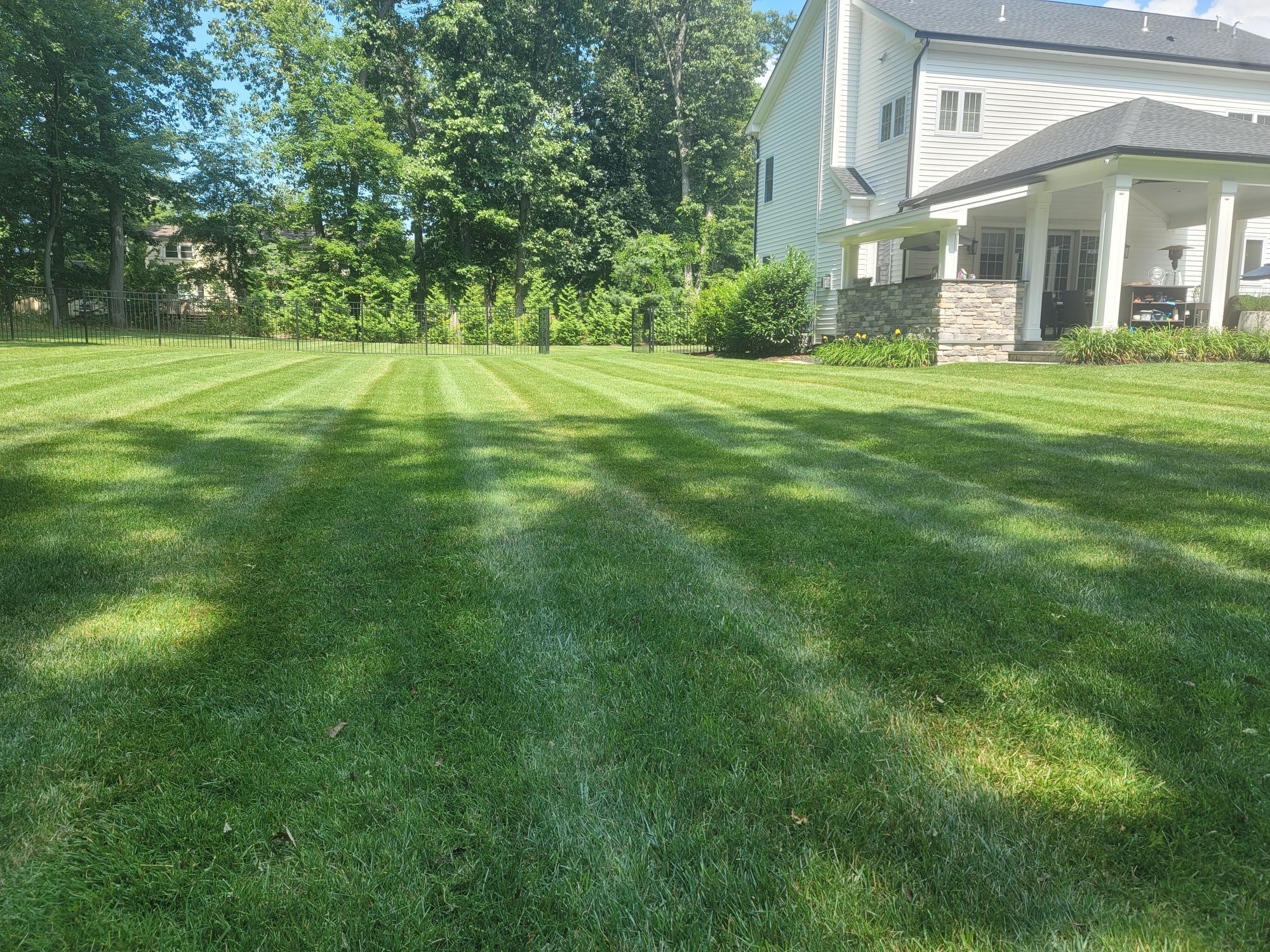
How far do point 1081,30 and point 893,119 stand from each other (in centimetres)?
608

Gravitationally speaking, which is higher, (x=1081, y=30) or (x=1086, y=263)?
(x=1081, y=30)

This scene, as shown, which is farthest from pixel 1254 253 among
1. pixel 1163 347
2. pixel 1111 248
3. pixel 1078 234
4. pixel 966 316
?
pixel 966 316

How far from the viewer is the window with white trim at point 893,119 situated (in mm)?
19516

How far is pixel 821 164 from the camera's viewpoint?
22.0 meters

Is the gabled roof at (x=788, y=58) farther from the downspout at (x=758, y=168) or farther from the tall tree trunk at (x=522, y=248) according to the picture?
the tall tree trunk at (x=522, y=248)

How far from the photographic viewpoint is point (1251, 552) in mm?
3508

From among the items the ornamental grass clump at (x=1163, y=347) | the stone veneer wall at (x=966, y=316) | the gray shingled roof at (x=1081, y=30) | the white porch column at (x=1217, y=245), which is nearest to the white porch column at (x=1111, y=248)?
the ornamental grass clump at (x=1163, y=347)

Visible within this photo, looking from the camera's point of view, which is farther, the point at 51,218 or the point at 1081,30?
the point at 51,218

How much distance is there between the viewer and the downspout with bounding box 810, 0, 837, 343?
21.5 metres

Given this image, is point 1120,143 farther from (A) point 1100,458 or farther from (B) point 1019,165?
(A) point 1100,458

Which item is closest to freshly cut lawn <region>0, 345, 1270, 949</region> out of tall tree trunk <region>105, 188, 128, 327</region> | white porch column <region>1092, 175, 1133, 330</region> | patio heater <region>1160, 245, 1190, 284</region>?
white porch column <region>1092, 175, 1133, 330</region>

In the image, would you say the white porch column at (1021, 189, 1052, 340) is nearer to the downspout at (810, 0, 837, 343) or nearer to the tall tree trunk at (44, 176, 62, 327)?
the downspout at (810, 0, 837, 343)

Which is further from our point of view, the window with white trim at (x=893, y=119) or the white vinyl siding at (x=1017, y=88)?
the window with white trim at (x=893, y=119)

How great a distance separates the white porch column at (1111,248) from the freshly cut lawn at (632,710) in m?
11.4
